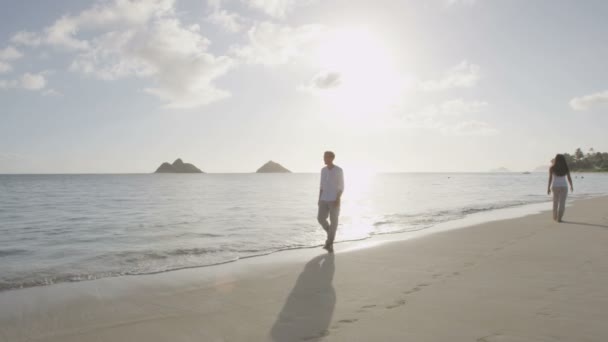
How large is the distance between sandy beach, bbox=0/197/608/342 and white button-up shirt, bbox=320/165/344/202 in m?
1.61

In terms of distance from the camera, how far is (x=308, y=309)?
5.03m

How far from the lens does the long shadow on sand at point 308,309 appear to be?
164 inches

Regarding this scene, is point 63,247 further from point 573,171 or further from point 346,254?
point 573,171

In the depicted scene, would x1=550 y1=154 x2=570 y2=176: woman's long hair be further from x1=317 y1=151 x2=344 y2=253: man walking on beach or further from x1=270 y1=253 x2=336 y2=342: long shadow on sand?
x1=270 y1=253 x2=336 y2=342: long shadow on sand

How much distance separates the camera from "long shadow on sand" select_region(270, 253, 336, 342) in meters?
4.17

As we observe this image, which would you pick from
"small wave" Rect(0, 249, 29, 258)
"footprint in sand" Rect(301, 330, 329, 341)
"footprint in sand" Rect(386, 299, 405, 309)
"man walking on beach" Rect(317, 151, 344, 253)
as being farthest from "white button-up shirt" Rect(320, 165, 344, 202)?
"small wave" Rect(0, 249, 29, 258)

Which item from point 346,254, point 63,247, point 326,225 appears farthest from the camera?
point 63,247

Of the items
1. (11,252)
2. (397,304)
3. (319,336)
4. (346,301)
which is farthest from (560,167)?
(11,252)

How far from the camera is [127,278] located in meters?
7.37

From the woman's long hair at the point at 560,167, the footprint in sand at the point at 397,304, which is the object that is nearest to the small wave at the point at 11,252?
the footprint in sand at the point at 397,304

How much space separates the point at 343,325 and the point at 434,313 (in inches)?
46.6

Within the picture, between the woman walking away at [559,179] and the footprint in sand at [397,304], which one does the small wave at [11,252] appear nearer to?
the footprint in sand at [397,304]

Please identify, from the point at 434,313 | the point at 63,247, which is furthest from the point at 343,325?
the point at 63,247

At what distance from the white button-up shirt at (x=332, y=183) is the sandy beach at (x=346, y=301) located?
5.28 ft
